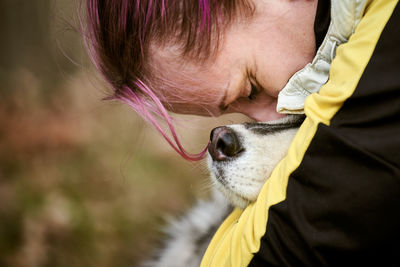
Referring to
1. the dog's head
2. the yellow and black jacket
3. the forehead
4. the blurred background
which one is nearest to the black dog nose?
the dog's head

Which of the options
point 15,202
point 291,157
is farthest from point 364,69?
point 15,202

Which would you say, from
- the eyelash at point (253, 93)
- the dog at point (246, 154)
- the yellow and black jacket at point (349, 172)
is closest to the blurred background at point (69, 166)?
the eyelash at point (253, 93)

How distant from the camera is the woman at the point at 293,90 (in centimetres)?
91

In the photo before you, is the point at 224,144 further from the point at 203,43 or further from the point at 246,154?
the point at 203,43

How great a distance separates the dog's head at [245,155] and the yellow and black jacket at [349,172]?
0.66ft

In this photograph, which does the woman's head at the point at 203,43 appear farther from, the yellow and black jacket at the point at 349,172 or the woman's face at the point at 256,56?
the yellow and black jacket at the point at 349,172

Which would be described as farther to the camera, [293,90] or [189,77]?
[189,77]

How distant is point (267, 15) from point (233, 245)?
0.63 meters

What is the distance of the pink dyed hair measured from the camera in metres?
1.26

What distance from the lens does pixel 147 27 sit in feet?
4.21

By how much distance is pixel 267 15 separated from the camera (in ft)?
4.29

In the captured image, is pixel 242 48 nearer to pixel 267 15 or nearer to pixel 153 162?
pixel 267 15

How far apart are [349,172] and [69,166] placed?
9.21 ft

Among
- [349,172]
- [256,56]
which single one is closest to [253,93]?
[256,56]
